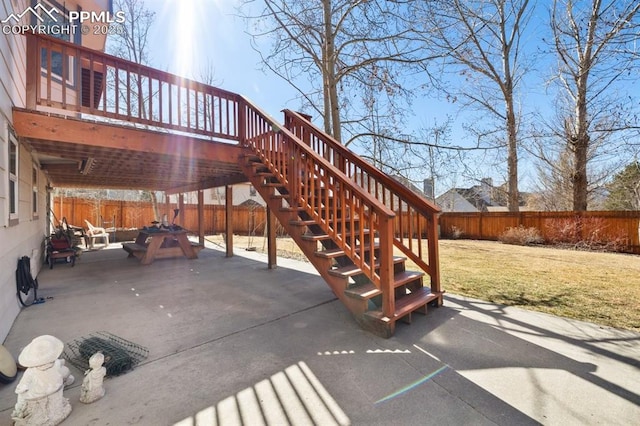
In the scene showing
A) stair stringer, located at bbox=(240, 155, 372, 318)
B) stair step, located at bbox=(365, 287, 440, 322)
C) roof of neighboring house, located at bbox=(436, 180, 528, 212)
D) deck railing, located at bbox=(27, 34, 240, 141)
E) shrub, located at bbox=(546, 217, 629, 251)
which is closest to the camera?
stair step, located at bbox=(365, 287, 440, 322)

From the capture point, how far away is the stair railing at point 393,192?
3.53m

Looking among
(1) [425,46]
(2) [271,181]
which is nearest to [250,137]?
(2) [271,181]

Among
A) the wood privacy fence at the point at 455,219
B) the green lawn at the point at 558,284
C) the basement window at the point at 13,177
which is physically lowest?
the green lawn at the point at 558,284

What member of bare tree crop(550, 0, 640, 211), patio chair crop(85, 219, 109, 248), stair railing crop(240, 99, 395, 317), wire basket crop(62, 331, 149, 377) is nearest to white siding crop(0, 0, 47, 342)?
wire basket crop(62, 331, 149, 377)

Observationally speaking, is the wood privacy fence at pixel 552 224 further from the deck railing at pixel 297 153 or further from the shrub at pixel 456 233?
the deck railing at pixel 297 153

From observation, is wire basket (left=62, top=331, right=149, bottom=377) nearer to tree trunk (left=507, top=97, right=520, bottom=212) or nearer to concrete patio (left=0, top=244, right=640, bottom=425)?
concrete patio (left=0, top=244, right=640, bottom=425)

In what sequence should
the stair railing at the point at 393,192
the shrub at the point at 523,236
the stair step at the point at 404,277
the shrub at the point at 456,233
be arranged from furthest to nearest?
the shrub at the point at 456,233 → the shrub at the point at 523,236 → the stair railing at the point at 393,192 → the stair step at the point at 404,277

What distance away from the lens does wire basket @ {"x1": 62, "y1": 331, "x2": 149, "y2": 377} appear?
212 centimetres

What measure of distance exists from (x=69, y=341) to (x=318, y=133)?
366cm

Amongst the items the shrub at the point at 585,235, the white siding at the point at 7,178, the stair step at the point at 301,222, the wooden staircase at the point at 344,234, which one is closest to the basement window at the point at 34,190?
the white siding at the point at 7,178

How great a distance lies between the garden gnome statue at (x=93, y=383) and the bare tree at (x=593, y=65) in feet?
21.4

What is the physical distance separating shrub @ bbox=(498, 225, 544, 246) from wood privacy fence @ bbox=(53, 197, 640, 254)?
0.28 meters

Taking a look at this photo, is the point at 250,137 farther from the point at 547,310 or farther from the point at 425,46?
the point at 547,310

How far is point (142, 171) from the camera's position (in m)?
6.53
